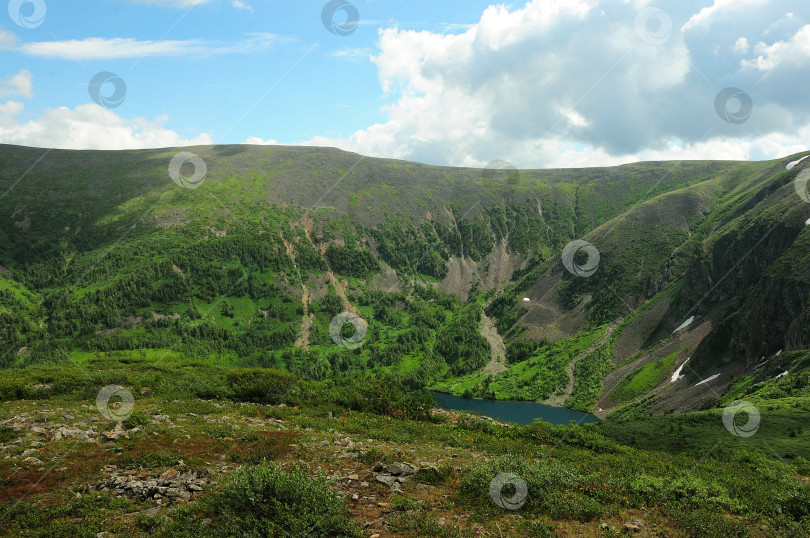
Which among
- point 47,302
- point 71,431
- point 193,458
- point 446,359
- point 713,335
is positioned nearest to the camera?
point 193,458

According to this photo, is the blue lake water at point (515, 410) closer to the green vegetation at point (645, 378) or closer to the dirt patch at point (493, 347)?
the green vegetation at point (645, 378)

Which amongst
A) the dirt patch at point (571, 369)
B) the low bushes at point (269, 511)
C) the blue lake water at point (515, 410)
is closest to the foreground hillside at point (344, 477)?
the low bushes at point (269, 511)

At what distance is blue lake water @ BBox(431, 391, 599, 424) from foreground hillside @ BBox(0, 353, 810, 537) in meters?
72.8

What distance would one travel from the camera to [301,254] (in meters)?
193

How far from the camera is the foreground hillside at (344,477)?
1213 cm

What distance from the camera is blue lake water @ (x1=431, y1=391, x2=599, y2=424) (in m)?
99.4

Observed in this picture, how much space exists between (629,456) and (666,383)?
257 feet

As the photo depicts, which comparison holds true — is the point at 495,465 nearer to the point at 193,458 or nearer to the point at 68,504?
the point at 193,458

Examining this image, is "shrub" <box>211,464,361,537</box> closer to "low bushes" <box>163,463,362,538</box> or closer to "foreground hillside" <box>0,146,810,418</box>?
"low bushes" <box>163,463,362,538</box>

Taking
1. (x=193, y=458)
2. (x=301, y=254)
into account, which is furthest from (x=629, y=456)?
(x=301, y=254)

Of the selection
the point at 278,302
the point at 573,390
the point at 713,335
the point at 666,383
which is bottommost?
the point at 573,390

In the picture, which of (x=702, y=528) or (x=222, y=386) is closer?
(x=702, y=528)

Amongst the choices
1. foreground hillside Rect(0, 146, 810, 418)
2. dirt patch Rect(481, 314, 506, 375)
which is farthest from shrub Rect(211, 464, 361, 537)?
dirt patch Rect(481, 314, 506, 375)

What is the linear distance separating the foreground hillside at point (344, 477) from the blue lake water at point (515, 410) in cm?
7284
